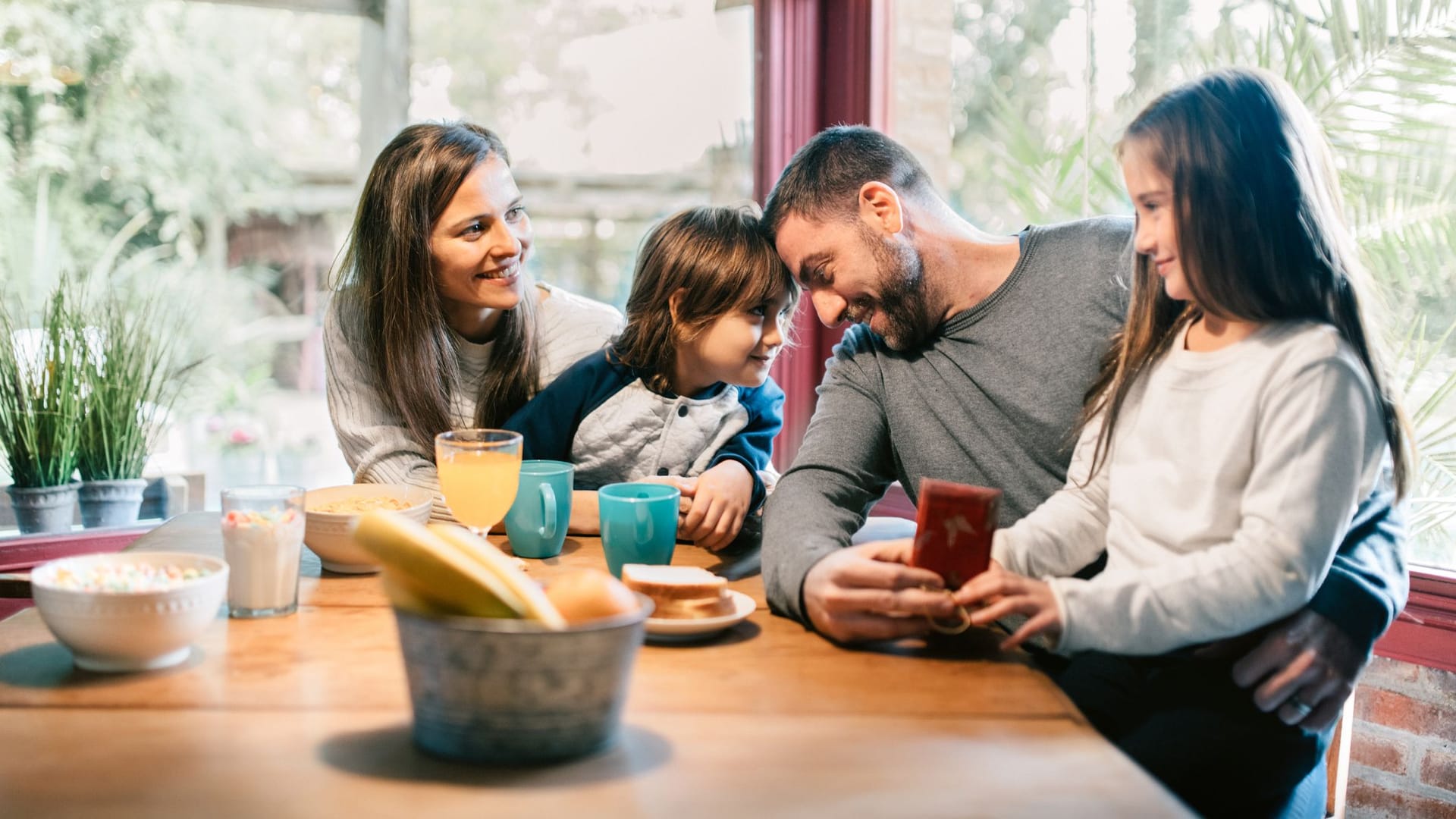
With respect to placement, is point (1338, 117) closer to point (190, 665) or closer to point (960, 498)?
point (960, 498)

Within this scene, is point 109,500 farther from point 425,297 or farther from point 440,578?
point 440,578

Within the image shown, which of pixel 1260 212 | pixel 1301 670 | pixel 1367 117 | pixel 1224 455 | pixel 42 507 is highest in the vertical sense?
pixel 1367 117

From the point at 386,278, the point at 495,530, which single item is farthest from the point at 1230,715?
the point at 386,278

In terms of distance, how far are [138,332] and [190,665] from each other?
1949mm

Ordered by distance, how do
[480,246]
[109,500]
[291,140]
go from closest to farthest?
[480,246] < [109,500] < [291,140]

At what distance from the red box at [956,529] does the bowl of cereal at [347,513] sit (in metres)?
0.65

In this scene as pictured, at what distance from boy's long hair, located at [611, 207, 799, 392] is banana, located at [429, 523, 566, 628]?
1.02 meters

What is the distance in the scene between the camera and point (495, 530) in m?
1.79

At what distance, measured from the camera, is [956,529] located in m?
1.20

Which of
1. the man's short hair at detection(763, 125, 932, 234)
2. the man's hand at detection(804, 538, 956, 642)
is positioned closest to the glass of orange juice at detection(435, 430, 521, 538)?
the man's hand at detection(804, 538, 956, 642)

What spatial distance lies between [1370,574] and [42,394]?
267 cm

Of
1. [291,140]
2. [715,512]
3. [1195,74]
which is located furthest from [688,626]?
[291,140]

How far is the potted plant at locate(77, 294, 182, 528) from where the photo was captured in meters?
2.76

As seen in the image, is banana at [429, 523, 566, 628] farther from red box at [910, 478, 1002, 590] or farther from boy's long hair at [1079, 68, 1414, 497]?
boy's long hair at [1079, 68, 1414, 497]
